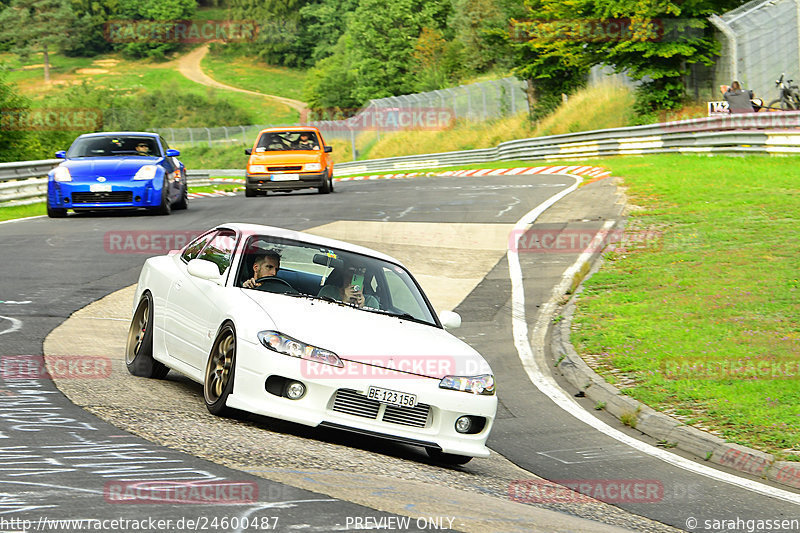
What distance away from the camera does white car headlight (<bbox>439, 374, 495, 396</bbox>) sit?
23.2 ft

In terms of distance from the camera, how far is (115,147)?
21188 millimetres

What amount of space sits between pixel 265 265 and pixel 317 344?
4.56 feet

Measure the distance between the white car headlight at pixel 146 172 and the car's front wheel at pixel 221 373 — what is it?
45.8 ft

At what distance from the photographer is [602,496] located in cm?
685

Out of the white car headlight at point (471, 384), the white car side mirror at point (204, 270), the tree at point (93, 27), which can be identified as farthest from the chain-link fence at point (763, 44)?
the tree at point (93, 27)

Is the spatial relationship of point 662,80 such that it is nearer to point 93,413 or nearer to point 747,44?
point 747,44

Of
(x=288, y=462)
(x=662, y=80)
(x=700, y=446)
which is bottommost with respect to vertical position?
(x=700, y=446)

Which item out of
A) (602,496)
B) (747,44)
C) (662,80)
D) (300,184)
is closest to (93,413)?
(602,496)

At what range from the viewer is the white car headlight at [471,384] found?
7.08 metres

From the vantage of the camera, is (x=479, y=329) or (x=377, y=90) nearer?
(x=479, y=329)

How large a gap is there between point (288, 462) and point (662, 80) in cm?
3646

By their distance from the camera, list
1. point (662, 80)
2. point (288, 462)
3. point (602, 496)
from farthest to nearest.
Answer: point (662, 80), point (602, 496), point (288, 462)

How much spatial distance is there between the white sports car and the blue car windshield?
13001 millimetres

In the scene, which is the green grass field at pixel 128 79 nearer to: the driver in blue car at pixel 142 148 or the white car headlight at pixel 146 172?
the driver in blue car at pixel 142 148
